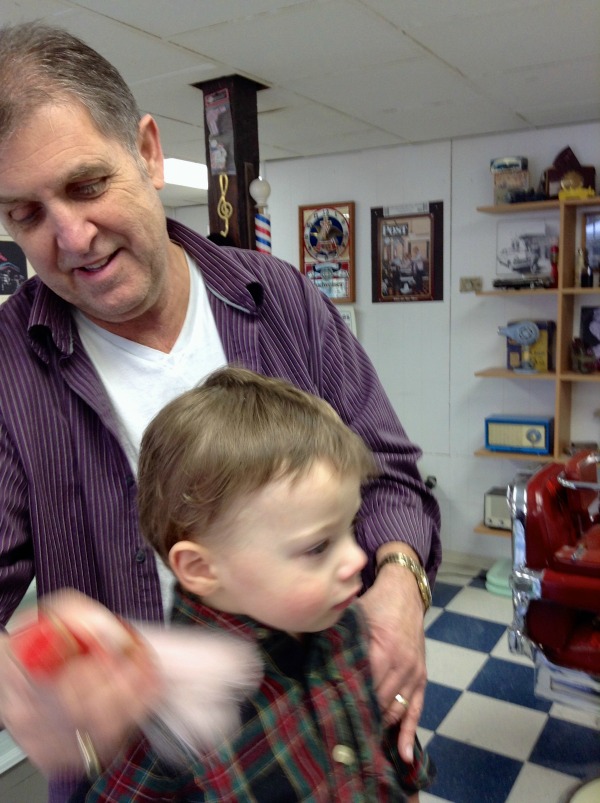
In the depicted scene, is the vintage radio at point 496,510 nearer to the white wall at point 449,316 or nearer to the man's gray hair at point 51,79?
the white wall at point 449,316

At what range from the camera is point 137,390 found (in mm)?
1098

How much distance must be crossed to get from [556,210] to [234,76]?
1.97 m

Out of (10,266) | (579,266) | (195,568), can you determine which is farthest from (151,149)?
(579,266)

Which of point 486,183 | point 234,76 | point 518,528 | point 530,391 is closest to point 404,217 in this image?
point 486,183

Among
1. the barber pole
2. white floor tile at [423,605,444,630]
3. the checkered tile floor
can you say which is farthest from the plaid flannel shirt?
white floor tile at [423,605,444,630]

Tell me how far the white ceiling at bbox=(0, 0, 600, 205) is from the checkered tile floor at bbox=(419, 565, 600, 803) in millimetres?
2711

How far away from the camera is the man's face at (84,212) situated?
902mm

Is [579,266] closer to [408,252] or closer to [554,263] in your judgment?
[554,263]

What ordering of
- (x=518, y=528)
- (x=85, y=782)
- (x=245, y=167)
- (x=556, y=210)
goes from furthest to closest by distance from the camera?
(x=556, y=210) → (x=245, y=167) → (x=518, y=528) → (x=85, y=782)

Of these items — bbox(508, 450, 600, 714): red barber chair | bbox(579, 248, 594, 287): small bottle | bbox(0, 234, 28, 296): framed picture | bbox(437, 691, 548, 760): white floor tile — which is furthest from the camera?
bbox(579, 248, 594, 287): small bottle

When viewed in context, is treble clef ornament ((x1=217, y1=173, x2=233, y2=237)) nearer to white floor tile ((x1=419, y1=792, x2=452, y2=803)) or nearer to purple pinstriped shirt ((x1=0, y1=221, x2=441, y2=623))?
purple pinstriped shirt ((x1=0, y1=221, x2=441, y2=623))

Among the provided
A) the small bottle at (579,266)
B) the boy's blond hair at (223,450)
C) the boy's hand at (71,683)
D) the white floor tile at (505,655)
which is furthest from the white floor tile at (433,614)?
the boy's hand at (71,683)

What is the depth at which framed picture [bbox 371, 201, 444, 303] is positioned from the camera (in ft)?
13.6

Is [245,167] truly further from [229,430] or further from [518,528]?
[229,430]
